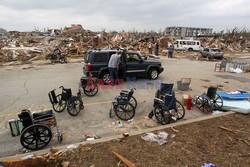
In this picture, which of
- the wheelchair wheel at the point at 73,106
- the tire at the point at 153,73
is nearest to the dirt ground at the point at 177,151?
the wheelchair wheel at the point at 73,106

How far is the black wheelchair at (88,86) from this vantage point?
685 cm

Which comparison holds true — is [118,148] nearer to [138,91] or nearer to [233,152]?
[233,152]

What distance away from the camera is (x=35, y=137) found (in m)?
3.71

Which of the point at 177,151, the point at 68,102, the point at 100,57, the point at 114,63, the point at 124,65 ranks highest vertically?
the point at 100,57

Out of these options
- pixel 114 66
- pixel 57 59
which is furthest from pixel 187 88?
pixel 57 59

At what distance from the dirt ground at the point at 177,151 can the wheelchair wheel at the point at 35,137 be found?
2.41ft

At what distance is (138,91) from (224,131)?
4.15 meters

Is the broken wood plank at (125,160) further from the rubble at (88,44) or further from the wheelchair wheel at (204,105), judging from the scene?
the rubble at (88,44)

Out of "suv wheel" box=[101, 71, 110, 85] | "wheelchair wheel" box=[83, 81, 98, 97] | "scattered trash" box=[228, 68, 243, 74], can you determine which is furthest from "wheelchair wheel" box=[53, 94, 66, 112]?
"scattered trash" box=[228, 68, 243, 74]

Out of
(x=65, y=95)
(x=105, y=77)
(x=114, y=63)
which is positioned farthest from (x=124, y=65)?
(x=65, y=95)

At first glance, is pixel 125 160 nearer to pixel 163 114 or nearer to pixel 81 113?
pixel 163 114

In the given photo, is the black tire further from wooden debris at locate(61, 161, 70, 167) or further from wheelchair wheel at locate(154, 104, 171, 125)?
wheelchair wheel at locate(154, 104, 171, 125)

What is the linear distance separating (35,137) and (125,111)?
2.50 metres

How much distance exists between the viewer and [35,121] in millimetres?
3879
